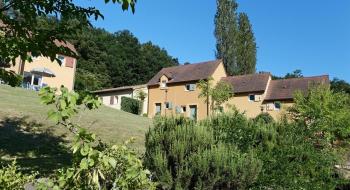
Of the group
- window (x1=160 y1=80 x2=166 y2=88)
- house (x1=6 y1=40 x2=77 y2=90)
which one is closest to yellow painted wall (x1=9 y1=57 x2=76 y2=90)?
house (x1=6 y1=40 x2=77 y2=90)

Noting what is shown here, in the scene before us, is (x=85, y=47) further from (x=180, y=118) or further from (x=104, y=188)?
(x=104, y=188)

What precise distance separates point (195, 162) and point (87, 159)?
4338 millimetres

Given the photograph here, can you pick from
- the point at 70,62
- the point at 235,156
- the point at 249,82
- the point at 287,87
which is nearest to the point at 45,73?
the point at 70,62

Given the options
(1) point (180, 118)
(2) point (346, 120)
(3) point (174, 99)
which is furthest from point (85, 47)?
(1) point (180, 118)

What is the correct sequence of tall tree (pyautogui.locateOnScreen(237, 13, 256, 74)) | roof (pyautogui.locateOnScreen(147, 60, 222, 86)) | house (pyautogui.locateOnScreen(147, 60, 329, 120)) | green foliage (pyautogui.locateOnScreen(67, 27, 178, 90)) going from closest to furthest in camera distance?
house (pyautogui.locateOnScreen(147, 60, 329, 120)), roof (pyautogui.locateOnScreen(147, 60, 222, 86)), tall tree (pyautogui.locateOnScreen(237, 13, 256, 74)), green foliage (pyautogui.locateOnScreen(67, 27, 178, 90))

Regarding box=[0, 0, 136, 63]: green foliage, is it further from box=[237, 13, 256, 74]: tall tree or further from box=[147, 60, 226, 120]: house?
box=[237, 13, 256, 74]: tall tree

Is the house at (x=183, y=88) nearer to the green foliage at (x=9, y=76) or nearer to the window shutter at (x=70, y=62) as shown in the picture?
the window shutter at (x=70, y=62)

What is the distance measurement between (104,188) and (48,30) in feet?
14.3

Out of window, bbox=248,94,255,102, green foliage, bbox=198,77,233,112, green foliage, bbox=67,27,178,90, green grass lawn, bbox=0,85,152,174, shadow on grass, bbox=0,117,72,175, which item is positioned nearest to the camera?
shadow on grass, bbox=0,117,72,175

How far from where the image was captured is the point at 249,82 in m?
42.2

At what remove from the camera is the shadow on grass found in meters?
10.9

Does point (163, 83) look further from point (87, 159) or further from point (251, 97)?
point (87, 159)

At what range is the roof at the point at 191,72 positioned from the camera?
41.5m

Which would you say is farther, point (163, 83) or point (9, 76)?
point (163, 83)
